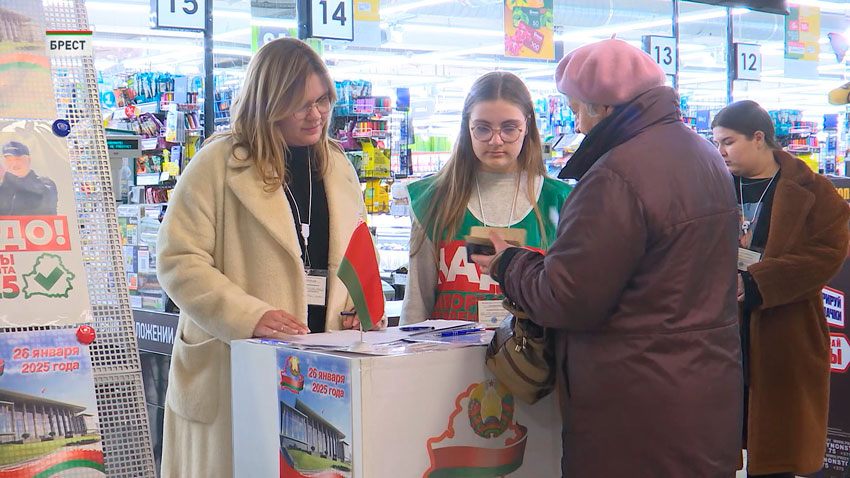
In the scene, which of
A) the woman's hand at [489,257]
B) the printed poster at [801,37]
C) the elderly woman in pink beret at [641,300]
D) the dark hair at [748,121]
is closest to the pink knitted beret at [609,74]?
the elderly woman in pink beret at [641,300]

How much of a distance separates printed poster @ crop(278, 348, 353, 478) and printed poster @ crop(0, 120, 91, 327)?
0.64 m

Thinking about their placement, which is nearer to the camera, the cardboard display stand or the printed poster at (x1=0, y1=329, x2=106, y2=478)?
the cardboard display stand

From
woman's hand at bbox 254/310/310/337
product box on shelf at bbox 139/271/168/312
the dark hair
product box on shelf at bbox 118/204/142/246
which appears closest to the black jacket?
woman's hand at bbox 254/310/310/337

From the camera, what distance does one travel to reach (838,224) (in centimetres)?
308

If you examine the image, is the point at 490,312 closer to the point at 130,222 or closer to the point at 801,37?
the point at 130,222

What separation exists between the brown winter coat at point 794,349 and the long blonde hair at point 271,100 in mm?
1632

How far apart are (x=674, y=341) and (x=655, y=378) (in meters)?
0.08

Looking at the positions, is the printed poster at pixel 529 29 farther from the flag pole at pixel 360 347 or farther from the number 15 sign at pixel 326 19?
the flag pole at pixel 360 347

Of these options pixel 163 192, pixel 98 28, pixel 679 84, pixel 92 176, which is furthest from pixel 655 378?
pixel 679 84

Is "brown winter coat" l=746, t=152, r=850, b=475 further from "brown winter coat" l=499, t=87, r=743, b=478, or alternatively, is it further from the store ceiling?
the store ceiling

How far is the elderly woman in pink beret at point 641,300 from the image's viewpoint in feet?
5.62

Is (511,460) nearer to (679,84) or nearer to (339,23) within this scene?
(339,23)

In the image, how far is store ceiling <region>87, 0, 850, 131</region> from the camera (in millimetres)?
5887

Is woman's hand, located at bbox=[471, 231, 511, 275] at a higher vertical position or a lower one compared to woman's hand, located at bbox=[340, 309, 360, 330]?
higher
